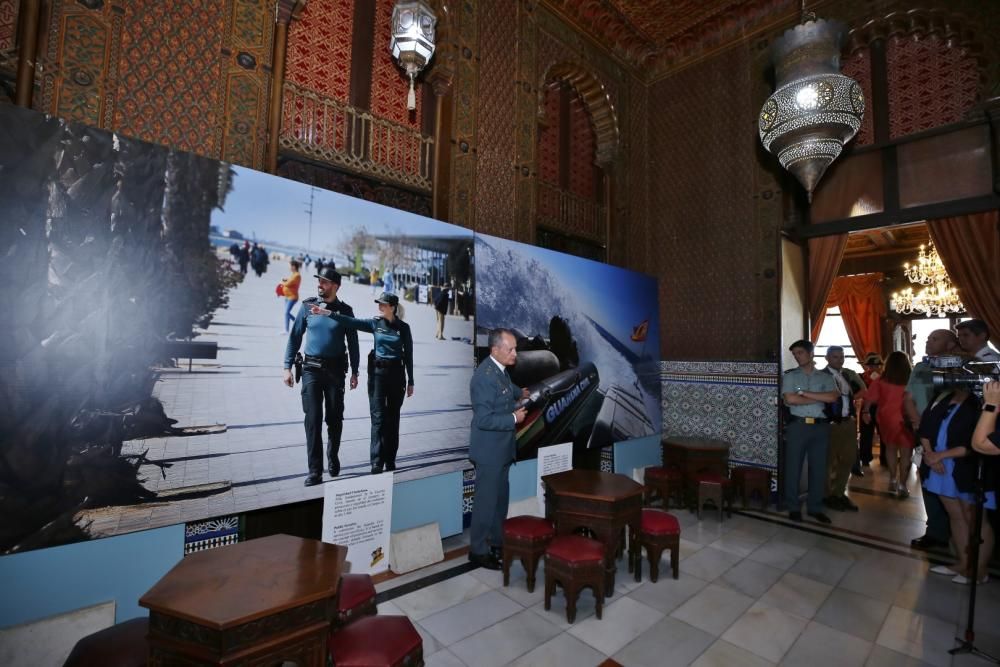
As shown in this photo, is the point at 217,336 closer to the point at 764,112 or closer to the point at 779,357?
the point at 764,112

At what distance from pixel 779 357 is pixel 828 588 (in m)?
2.49

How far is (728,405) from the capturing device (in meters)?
5.50

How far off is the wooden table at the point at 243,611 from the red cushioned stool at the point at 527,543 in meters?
1.61

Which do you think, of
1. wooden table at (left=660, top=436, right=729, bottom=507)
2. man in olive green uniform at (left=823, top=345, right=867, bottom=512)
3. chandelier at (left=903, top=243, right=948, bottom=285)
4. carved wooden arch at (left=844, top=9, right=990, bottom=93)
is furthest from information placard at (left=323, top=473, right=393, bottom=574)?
chandelier at (left=903, top=243, right=948, bottom=285)

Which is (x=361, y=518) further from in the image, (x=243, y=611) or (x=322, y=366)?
(x=243, y=611)

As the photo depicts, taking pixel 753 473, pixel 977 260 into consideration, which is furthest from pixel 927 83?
pixel 753 473

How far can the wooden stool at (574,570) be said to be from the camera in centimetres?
276

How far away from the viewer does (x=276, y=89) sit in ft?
10.7

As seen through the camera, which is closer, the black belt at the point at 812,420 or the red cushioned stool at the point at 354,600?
the red cushioned stool at the point at 354,600

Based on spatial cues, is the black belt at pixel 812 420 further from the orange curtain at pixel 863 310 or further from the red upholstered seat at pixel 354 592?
the orange curtain at pixel 863 310

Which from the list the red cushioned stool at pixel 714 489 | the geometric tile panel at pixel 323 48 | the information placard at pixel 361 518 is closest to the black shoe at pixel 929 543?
the red cushioned stool at pixel 714 489

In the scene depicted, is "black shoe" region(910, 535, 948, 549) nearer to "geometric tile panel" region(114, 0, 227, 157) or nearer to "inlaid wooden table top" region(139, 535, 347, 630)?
"inlaid wooden table top" region(139, 535, 347, 630)

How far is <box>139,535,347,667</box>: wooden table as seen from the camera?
56.8 inches

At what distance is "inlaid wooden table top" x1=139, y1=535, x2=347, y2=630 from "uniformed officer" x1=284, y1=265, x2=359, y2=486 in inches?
37.9
